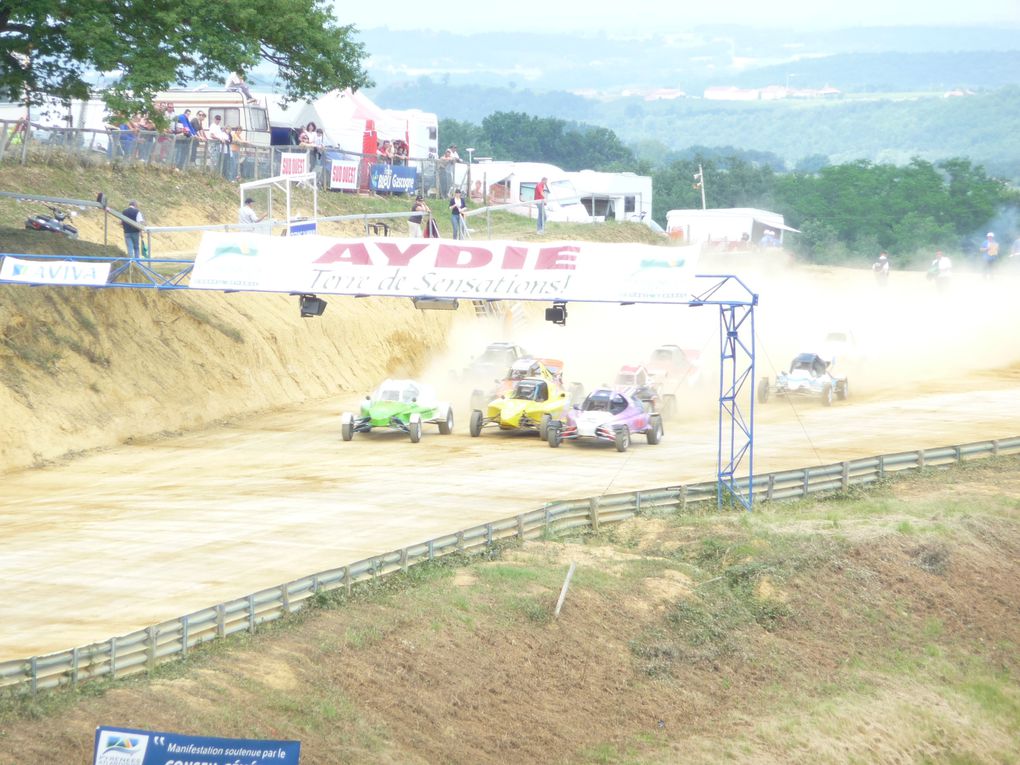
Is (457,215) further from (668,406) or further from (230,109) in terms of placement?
(230,109)

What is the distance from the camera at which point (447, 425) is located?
37219 millimetres

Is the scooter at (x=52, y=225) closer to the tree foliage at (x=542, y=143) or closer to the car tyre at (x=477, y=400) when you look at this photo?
the car tyre at (x=477, y=400)

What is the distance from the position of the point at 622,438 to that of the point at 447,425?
4.60 meters

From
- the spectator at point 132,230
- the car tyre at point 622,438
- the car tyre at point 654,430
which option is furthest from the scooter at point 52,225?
the car tyre at point 654,430

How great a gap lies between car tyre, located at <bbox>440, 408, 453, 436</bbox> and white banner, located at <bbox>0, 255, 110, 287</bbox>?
338 inches

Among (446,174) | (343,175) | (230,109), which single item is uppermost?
(230,109)

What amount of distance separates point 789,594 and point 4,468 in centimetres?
1634

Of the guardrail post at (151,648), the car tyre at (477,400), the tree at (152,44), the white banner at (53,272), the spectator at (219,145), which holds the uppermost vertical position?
the tree at (152,44)

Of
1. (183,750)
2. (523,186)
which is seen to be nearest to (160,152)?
(523,186)

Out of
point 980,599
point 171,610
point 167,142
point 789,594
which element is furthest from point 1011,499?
point 167,142

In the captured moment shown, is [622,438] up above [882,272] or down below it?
below

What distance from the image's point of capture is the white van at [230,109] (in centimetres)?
5816

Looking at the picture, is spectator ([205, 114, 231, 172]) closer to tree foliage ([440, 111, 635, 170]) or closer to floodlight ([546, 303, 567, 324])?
floodlight ([546, 303, 567, 324])

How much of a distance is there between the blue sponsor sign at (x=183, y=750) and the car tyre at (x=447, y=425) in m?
23.4
